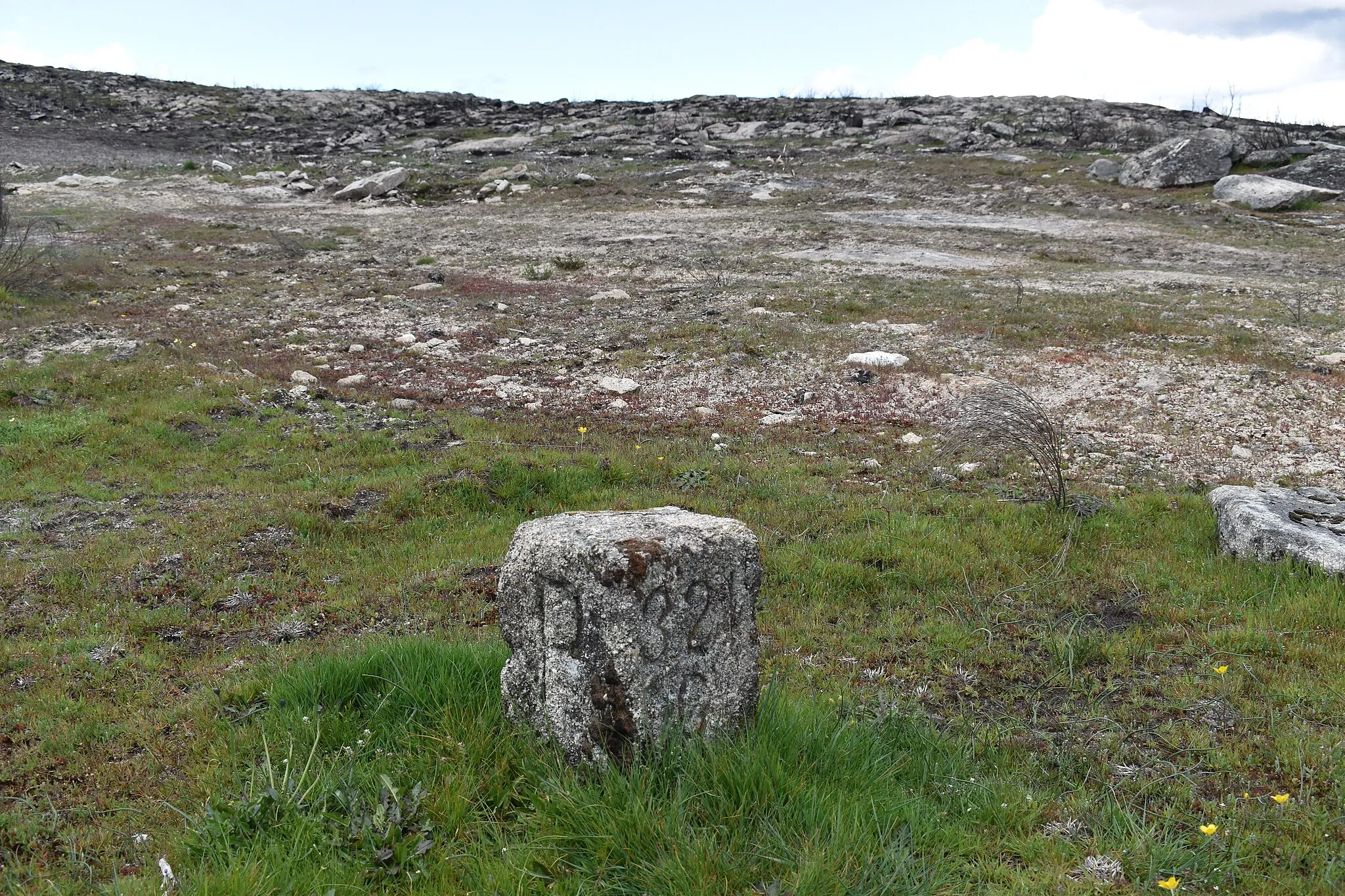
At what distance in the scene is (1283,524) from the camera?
5.64 meters

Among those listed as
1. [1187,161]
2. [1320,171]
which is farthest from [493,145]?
[1320,171]

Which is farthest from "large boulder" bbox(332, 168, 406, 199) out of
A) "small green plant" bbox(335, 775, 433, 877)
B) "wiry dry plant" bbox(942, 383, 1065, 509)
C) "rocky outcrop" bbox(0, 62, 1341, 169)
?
"small green plant" bbox(335, 775, 433, 877)

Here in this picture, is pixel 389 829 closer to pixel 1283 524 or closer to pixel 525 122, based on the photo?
pixel 1283 524

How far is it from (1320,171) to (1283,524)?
2370cm

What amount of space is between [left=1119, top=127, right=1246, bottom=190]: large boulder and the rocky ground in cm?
56

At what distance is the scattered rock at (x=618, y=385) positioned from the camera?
10695 mm

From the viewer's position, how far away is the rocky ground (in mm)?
10086

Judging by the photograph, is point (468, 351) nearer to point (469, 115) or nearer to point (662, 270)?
point (662, 270)

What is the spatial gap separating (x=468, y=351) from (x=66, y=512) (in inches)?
233

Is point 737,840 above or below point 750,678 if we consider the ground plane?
below

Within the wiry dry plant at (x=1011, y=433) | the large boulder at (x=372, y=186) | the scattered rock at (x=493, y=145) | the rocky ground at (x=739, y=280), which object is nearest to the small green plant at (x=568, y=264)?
the rocky ground at (x=739, y=280)

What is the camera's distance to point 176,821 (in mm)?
3217

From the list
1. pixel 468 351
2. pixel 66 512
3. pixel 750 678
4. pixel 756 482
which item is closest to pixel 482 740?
pixel 750 678

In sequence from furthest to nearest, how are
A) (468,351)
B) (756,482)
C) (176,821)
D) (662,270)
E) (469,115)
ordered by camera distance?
(469,115) → (662,270) → (468,351) → (756,482) → (176,821)
